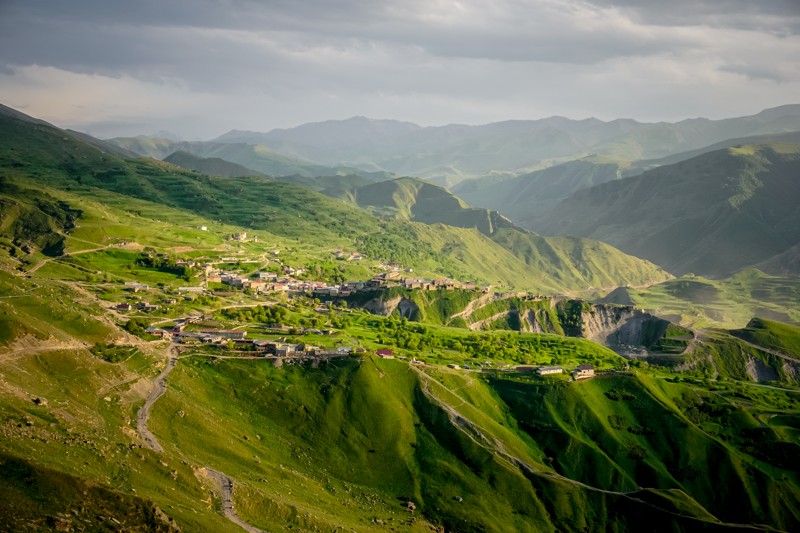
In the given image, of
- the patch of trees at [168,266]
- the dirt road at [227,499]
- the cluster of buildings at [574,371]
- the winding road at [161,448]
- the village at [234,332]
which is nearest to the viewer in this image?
the dirt road at [227,499]

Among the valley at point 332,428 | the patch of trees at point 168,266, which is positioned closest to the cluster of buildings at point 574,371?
the valley at point 332,428

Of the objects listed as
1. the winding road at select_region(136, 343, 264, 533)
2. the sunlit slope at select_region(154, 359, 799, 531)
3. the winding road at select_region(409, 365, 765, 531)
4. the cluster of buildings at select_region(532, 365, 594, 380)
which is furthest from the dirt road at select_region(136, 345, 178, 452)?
the cluster of buildings at select_region(532, 365, 594, 380)

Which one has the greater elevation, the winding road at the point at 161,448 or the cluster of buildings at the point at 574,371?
the winding road at the point at 161,448

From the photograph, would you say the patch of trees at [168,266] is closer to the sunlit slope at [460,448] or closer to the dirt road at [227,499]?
the sunlit slope at [460,448]

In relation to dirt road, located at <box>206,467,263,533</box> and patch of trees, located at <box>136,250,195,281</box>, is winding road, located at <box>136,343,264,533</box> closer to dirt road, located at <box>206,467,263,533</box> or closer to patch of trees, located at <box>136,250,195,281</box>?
dirt road, located at <box>206,467,263,533</box>

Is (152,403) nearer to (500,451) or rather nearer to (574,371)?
(500,451)

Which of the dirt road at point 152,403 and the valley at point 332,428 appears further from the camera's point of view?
the dirt road at point 152,403

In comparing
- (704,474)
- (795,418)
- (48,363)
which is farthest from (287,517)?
(795,418)

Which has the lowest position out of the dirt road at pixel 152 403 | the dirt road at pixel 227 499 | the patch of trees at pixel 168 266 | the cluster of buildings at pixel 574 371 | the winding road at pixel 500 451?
the winding road at pixel 500 451

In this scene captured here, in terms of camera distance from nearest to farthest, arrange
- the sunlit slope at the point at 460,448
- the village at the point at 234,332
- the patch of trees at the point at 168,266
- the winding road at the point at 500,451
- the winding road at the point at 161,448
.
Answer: the winding road at the point at 161,448 → the sunlit slope at the point at 460,448 → the winding road at the point at 500,451 → the village at the point at 234,332 → the patch of trees at the point at 168,266
